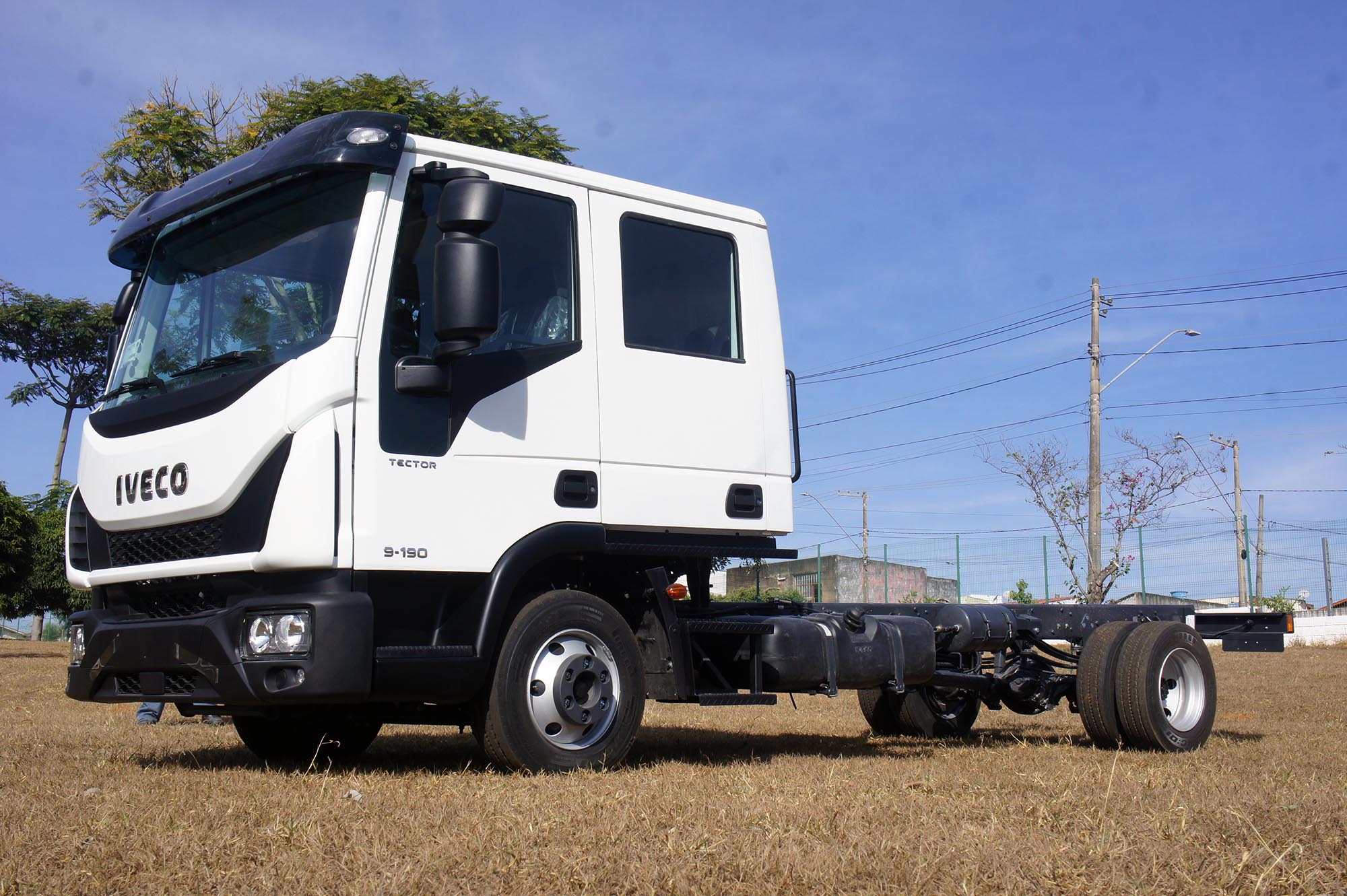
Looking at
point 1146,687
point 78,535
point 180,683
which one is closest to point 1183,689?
point 1146,687

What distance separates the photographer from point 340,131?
5848mm

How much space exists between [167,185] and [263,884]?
15929 millimetres

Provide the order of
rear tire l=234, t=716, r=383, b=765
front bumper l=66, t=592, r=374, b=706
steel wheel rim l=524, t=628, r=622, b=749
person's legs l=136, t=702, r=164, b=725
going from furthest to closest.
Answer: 1. person's legs l=136, t=702, r=164, b=725
2. rear tire l=234, t=716, r=383, b=765
3. steel wheel rim l=524, t=628, r=622, b=749
4. front bumper l=66, t=592, r=374, b=706

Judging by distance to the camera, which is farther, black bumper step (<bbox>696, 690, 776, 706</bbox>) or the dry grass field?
black bumper step (<bbox>696, 690, 776, 706</bbox>)

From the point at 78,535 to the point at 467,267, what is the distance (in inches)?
101

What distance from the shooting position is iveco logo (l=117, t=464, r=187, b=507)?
5738mm

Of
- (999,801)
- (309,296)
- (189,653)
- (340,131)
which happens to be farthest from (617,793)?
(340,131)

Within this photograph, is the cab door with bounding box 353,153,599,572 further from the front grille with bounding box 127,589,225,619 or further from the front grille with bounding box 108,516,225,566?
the front grille with bounding box 127,589,225,619

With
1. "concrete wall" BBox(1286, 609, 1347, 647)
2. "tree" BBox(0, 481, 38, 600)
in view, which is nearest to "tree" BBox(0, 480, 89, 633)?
"tree" BBox(0, 481, 38, 600)

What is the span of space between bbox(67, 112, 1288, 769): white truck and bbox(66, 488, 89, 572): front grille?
0.02 metres

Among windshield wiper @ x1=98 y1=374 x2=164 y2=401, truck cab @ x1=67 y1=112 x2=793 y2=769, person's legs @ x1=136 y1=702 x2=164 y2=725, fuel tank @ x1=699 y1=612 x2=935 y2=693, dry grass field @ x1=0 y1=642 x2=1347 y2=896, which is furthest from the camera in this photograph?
person's legs @ x1=136 y1=702 x2=164 y2=725

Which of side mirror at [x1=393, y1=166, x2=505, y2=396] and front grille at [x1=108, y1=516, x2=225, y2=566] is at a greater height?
side mirror at [x1=393, y1=166, x2=505, y2=396]

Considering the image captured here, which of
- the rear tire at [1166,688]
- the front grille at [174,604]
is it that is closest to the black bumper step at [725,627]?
the front grille at [174,604]

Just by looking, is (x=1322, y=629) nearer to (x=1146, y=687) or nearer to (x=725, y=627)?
(x=1146, y=687)
